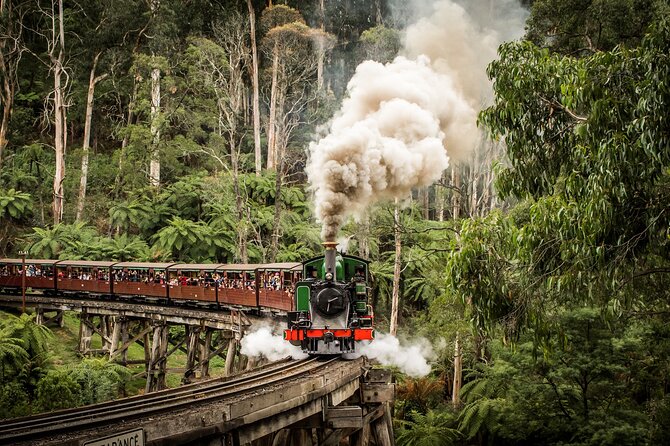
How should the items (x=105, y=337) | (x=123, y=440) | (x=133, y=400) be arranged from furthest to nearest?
(x=105, y=337), (x=133, y=400), (x=123, y=440)

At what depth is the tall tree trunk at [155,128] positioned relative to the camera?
39306 mm

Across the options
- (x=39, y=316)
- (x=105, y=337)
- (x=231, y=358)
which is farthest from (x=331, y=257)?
(x=39, y=316)

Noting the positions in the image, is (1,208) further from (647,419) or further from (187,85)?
(647,419)

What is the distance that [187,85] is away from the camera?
133ft

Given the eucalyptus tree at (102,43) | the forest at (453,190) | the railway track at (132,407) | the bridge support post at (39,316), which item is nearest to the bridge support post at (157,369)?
the forest at (453,190)

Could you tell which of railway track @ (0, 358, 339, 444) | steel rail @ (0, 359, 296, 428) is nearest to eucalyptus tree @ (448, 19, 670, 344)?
railway track @ (0, 358, 339, 444)

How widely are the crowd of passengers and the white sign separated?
13248 millimetres

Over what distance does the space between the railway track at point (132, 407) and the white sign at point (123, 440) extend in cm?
151

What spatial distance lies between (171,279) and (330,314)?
12204mm

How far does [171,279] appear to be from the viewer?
2664cm

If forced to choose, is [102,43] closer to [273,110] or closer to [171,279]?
[273,110]

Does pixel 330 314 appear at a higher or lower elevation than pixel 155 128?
lower

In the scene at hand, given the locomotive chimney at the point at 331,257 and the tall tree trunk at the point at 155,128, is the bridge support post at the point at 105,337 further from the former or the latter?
the locomotive chimney at the point at 331,257

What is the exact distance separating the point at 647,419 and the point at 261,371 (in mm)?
8519
